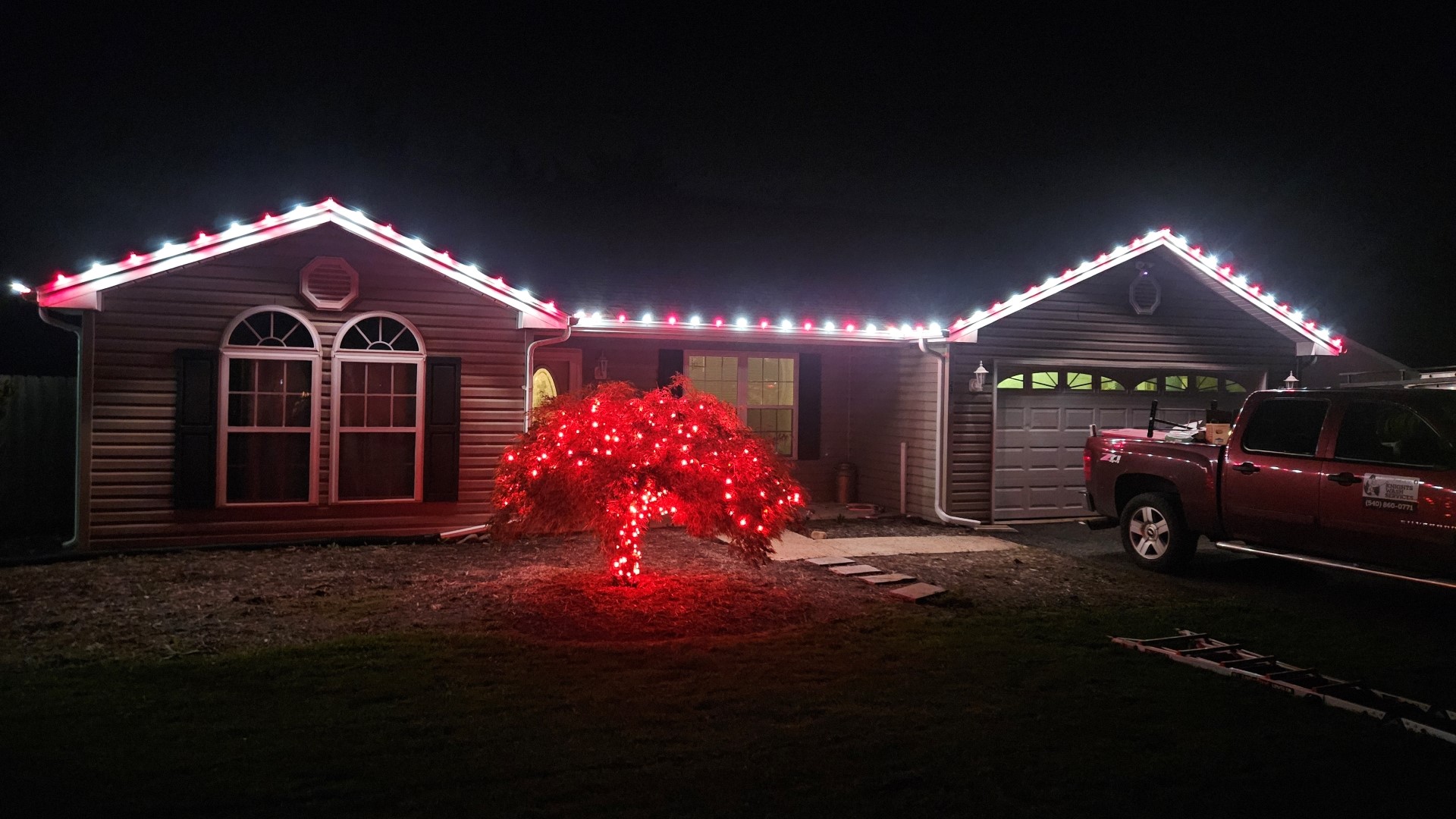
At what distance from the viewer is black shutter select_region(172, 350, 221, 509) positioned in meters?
10.5

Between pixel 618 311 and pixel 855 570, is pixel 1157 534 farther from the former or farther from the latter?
pixel 618 311

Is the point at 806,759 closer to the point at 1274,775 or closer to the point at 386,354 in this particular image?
the point at 1274,775

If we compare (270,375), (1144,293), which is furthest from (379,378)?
(1144,293)

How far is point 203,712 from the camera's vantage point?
17.6ft

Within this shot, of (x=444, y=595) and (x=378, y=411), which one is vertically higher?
(x=378, y=411)

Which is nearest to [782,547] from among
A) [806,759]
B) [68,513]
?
[806,759]

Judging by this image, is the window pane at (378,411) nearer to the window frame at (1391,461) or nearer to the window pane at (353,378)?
the window pane at (353,378)

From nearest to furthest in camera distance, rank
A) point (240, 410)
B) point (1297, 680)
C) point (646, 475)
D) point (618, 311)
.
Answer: point (1297, 680)
point (646, 475)
point (240, 410)
point (618, 311)

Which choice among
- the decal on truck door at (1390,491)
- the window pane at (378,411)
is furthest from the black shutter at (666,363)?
the decal on truck door at (1390,491)

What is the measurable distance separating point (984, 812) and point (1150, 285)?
11638 mm

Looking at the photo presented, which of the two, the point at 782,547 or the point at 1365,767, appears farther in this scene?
the point at 782,547

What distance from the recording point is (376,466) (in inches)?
449

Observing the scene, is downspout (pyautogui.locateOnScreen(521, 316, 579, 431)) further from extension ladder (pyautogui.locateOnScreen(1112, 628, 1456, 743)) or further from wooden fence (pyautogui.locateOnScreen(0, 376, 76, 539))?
extension ladder (pyautogui.locateOnScreen(1112, 628, 1456, 743))

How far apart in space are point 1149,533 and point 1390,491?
2.62 meters
